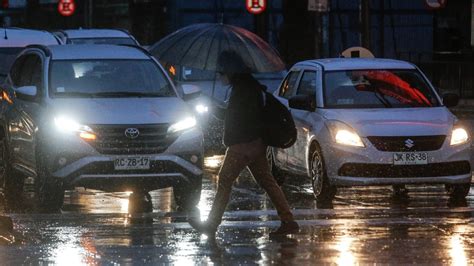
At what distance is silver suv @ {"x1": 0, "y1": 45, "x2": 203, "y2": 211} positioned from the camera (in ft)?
51.8

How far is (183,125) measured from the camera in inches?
635

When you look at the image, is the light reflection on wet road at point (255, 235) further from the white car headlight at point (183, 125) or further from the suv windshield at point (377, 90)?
the suv windshield at point (377, 90)

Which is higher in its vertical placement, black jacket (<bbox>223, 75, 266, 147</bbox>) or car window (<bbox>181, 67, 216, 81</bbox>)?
black jacket (<bbox>223, 75, 266, 147</bbox>)

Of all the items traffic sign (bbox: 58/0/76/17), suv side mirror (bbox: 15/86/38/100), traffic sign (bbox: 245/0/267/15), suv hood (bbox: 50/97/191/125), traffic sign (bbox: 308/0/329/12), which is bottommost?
traffic sign (bbox: 58/0/76/17)

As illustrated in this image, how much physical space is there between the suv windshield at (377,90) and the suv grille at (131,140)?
242cm

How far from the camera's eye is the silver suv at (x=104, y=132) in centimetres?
1579

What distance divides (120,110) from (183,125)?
646 millimetres

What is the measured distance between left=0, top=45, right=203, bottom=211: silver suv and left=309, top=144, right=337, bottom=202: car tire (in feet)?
4.89

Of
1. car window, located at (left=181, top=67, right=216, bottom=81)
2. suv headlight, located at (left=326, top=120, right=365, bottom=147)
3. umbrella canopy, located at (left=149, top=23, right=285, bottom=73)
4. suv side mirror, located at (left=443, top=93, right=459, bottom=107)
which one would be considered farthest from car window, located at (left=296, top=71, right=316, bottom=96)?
car window, located at (left=181, top=67, right=216, bottom=81)

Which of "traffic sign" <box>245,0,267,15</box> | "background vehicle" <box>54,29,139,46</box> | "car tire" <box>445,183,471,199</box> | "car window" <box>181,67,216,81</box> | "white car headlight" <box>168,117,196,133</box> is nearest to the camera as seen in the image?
"white car headlight" <box>168,117,196,133</box>

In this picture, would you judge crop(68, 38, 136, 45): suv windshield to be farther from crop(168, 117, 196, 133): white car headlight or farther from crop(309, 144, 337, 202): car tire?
crop(168, 117, 196, 133): white car headlight

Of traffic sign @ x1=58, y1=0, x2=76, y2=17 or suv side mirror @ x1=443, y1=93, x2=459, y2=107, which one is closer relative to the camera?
suv side mirror @ x1=443, y1=93, x2=459, y2=107

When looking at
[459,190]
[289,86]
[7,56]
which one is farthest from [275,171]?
[7,56]

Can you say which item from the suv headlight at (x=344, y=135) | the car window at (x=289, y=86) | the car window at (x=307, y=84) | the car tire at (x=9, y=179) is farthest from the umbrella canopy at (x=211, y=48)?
the suv headlight at (x=344, y=135)
